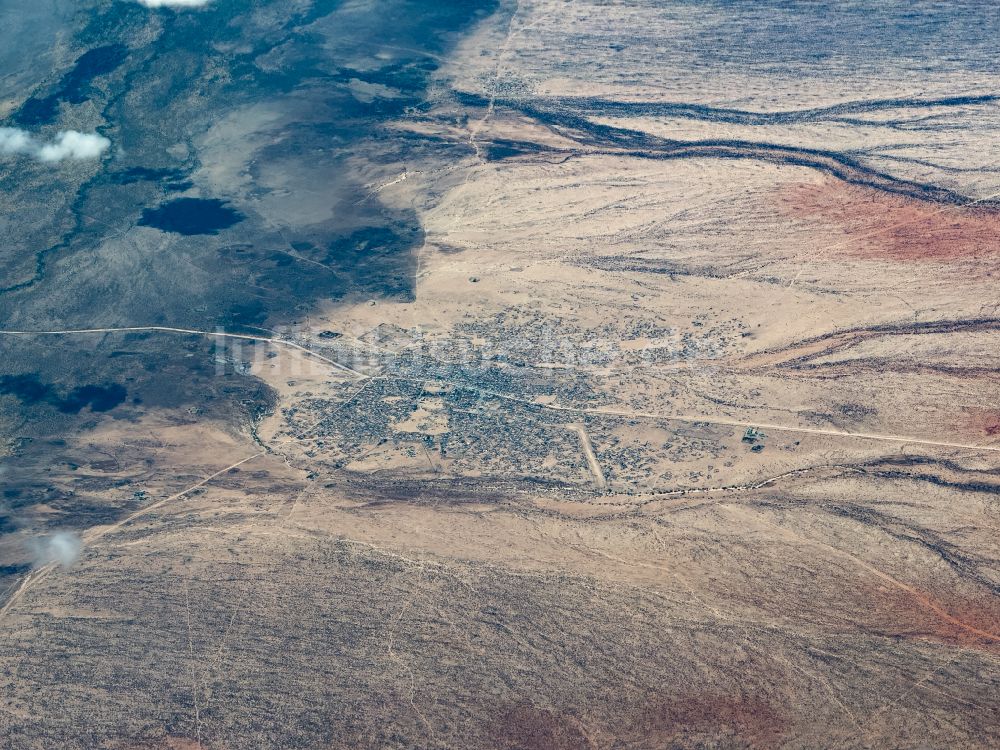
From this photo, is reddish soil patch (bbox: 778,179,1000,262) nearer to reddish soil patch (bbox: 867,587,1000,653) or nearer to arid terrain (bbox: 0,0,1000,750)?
arid terrain (bbox: 0,0,1000,750)

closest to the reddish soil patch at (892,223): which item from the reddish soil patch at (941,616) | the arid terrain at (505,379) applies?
the arid terrain at (505,379)

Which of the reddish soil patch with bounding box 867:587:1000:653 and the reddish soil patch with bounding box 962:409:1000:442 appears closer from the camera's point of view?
the reddish soil patch with bounding box 867:587:1000:653

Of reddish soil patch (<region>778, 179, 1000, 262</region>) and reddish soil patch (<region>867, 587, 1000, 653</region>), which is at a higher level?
reddish soil patch (<region>778, 179, 1000, 262</region>)

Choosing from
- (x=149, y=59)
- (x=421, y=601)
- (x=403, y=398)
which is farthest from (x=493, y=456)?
(x=149, y=59)

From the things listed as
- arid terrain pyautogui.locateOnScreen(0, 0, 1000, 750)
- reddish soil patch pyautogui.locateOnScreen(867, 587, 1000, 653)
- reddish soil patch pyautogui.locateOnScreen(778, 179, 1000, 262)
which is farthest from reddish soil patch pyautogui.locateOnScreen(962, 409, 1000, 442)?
reddish soil patch pyautogui.locateOnScreen(778, 179, 1000, 262)

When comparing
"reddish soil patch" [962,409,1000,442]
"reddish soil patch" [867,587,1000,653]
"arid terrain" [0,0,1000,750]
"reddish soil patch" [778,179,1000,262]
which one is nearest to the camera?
"arid terrain" [0,0,1000,750]

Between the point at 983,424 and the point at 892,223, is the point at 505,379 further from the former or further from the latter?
the point at 892,223

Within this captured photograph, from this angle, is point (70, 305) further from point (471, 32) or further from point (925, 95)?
point (925, 95)

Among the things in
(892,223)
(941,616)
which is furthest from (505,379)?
(892,223)
